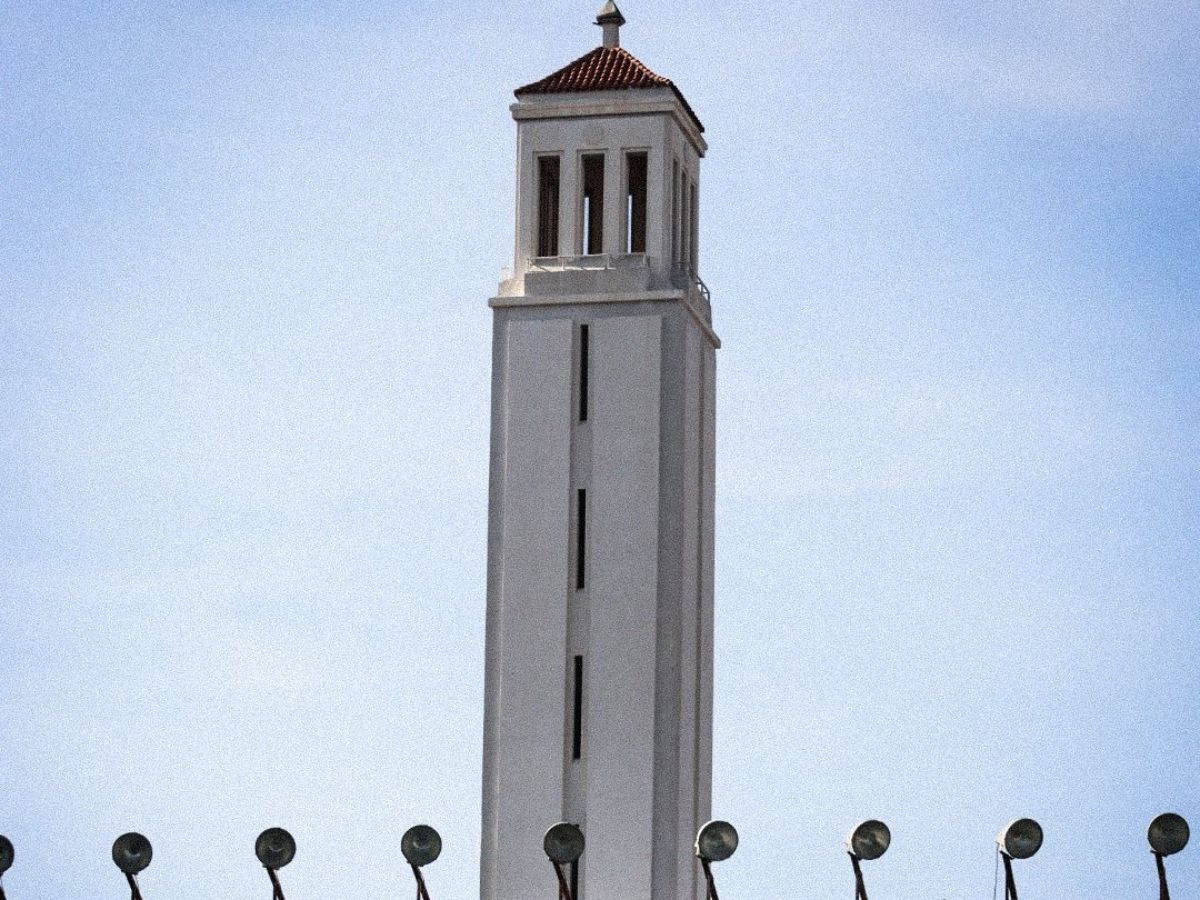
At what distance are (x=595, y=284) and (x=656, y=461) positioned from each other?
4.35 metres

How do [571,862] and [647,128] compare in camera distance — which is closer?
[571,862]

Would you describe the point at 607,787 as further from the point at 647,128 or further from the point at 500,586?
the point at 647,128

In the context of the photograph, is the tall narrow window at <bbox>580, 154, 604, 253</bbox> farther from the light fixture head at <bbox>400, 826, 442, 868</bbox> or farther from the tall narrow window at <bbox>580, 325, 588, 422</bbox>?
the light fixture head at <bbox>400, 826, 442, 868</bbox>

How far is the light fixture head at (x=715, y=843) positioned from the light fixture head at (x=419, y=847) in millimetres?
6197

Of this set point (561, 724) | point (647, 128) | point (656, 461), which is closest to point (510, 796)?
point (561, 724)

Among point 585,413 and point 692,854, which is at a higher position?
point 585,413

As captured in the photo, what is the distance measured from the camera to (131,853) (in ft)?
256

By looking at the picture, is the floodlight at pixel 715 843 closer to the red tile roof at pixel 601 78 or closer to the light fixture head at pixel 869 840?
the light fixture head at pixel 869 840

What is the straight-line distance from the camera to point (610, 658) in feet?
266

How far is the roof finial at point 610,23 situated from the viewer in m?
86.4

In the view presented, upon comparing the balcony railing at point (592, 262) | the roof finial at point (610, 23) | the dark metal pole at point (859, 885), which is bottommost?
the dark metal pole at point (859, 885)

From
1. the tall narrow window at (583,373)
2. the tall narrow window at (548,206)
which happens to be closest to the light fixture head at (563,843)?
the tall narrow window at (583,373)

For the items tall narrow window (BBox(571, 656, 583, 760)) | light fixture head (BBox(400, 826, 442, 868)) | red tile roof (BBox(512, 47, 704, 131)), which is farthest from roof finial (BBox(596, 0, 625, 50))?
light fixture head (BBox(400, 826, 442, 868))

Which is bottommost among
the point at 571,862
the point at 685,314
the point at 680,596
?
the point at 571,862
